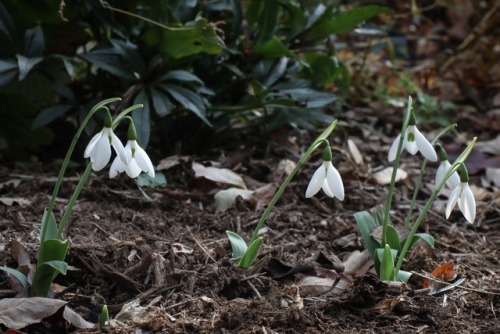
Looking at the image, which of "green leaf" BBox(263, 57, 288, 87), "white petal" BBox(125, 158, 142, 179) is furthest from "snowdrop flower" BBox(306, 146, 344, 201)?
"green leaf" BBox(263, 57, 288, 87)

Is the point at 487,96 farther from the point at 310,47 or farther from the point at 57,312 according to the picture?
the point at 57,312

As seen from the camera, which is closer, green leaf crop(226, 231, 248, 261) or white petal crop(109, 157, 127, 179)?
white petal crop(109, 157, 127, 179)

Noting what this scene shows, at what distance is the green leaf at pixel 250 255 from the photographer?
6.05 feet

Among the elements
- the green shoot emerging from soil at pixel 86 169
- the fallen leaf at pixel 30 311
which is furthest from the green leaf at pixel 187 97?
the fallen leaf at pixel 30 311

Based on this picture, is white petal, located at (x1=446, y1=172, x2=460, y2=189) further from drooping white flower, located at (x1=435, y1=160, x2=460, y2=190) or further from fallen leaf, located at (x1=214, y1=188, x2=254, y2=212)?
fallen leaf, located at (x1=214, y1=188, x2=254, y2=212)

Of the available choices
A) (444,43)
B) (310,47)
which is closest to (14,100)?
(310,47)

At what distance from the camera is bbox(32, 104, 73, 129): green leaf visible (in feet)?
8.37

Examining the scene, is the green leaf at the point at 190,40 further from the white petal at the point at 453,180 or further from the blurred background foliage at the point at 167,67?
the white petal at the point at 453,180

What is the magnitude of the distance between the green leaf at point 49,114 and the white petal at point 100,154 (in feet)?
3.22

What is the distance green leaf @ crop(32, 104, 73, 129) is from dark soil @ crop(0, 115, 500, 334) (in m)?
0.19

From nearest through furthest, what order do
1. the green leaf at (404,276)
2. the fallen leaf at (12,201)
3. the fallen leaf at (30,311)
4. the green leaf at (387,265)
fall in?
1. the fallen leaf at (30,311)
2. the green leaf at (387,265)
3. the green leaf at (404,276)
4. the fallen leaf at (12,201)

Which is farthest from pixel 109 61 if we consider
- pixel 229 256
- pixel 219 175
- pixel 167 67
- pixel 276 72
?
pixel 229 256

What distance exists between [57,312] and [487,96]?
3.26 meters

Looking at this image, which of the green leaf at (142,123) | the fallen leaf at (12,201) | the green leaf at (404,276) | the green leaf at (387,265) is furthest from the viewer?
the green leaf at (142,123)
